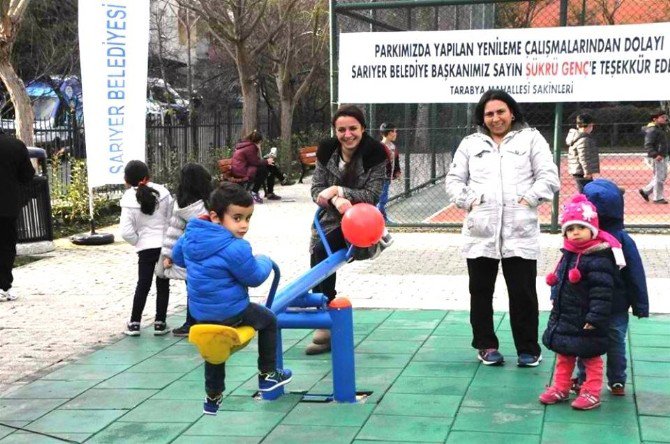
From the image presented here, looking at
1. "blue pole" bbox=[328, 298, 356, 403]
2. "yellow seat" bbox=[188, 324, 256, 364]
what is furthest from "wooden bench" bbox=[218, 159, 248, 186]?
"yellow seat" bbox=[188, 324, 256, 364]

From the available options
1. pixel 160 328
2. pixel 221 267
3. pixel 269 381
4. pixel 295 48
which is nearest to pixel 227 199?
pixel 221 267

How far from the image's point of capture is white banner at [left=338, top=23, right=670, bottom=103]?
1156cm

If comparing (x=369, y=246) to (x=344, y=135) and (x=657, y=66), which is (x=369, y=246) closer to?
(x=344, y=135)

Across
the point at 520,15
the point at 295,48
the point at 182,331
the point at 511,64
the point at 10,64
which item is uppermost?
the point at 295,48

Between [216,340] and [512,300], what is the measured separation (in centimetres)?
229

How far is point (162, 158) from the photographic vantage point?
19125mm

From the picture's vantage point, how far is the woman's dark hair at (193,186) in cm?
718

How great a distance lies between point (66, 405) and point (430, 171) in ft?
42.7

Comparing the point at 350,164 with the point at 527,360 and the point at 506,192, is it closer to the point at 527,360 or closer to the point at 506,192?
the point at 506,192

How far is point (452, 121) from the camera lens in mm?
19141

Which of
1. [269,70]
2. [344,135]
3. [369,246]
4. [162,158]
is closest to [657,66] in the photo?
[344,135]

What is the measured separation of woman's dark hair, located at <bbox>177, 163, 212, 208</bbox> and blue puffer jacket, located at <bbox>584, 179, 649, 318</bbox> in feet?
10.0

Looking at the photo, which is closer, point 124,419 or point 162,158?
point 124,419

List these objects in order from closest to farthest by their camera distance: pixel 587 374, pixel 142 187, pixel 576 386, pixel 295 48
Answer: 1. pixel 587 374
2. pixel 576 386
3. pixel 142 187
4. pixel 295 48
